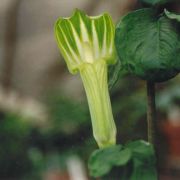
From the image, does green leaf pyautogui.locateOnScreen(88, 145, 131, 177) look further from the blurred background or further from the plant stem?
the blurred background

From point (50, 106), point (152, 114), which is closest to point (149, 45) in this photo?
point (152, 114)

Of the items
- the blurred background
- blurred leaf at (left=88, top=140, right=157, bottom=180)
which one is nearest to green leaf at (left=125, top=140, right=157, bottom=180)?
blurred leaf at (left=88, top=140, right=157, bottom=180)

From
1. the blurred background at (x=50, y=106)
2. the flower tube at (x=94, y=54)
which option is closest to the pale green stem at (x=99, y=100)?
the flower tube at (x=94, y=54)

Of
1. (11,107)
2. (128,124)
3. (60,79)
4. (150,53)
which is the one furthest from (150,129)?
(60,79)

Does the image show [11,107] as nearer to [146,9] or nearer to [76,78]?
[76,78]

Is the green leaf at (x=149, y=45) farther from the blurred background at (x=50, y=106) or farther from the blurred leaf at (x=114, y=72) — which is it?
the blurred background at (x=50, y=106)

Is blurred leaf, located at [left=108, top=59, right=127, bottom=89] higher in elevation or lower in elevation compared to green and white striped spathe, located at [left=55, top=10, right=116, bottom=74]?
lower

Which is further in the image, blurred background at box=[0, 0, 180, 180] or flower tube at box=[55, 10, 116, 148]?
blurred background at box=[0, 0, 180, 180]

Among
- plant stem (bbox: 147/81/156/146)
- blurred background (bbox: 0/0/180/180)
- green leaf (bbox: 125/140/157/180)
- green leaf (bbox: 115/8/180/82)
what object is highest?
green leaf (bbox: 115/8/180/82)
